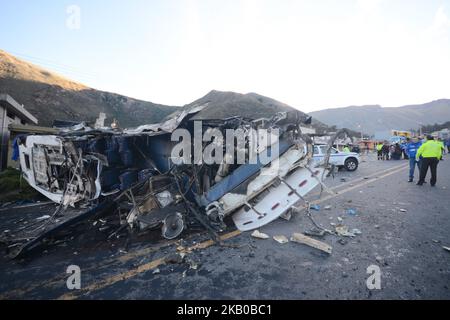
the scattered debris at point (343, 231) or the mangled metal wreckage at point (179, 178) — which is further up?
the mangled metal wreckage at point (179, 178)

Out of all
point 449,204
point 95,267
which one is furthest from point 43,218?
point 449,204

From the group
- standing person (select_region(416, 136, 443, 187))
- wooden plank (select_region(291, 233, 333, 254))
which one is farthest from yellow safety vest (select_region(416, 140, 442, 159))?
wooden plank (select_region(291, 233, 333, 254))

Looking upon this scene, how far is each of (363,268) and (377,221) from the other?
1922mm

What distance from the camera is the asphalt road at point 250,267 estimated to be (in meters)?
2.11

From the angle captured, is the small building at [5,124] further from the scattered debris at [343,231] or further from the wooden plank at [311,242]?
the scattered debris at [343,231]

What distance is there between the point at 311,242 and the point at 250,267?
106cm

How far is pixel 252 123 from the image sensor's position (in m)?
4.02

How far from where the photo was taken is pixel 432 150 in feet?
21.4

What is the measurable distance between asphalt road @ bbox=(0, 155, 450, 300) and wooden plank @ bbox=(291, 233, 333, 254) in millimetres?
77

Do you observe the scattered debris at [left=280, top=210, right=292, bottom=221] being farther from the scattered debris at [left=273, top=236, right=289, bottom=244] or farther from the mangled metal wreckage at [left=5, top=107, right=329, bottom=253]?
the scattered debris at [left=273, top=236, right=289, bottom=244]

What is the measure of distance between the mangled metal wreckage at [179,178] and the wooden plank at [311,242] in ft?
1.32

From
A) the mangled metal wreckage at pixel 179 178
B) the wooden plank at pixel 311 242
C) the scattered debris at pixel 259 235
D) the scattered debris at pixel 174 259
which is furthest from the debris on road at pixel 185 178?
the scattered debris at pixel 174 259

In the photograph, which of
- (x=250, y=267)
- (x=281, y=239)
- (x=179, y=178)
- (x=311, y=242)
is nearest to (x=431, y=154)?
(x=311, y=242)
